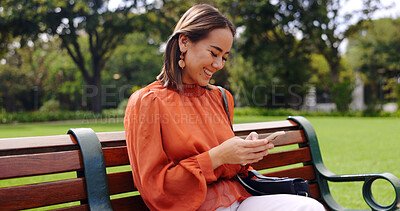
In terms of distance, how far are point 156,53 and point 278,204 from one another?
38502 mm

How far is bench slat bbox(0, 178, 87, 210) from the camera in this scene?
162 centimetres

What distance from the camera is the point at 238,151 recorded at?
1636 millimetres

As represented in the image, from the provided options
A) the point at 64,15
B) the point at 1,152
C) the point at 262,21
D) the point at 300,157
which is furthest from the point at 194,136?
the point at 262,21

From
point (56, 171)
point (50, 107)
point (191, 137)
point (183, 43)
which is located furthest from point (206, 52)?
point (50, 107)

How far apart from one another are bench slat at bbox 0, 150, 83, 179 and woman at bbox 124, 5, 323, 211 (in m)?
0.31

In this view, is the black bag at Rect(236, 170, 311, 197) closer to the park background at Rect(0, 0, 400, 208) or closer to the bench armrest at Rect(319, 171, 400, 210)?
the bench armrest at Rect(319, 171, 400, 210)

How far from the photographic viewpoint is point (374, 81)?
1699 inches

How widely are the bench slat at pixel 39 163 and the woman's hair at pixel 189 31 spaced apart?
0.60 meters

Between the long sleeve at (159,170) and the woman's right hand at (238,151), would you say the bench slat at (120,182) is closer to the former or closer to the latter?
the long sleeve at (159,170)

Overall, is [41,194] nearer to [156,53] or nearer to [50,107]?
[50,107]

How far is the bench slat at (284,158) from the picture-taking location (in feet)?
8.74

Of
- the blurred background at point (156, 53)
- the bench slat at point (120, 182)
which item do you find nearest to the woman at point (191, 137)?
the bench slat at point (120, 182)

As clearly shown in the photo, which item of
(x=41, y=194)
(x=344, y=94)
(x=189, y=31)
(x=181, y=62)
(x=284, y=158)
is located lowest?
(x=344, y=94)

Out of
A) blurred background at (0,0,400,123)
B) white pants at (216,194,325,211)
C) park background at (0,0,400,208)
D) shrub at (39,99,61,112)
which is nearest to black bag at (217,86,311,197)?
white pants at (216,194,325,211)
